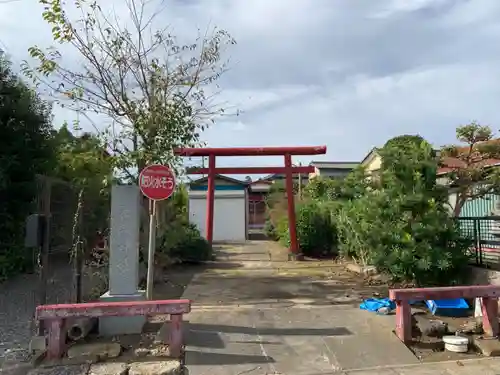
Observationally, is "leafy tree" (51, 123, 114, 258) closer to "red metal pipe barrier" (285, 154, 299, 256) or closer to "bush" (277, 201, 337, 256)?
"red metal pipe barrier" (285, 154, 299, 256)

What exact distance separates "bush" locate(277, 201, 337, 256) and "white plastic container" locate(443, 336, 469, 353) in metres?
11.4

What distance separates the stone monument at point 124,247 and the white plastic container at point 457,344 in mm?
4062

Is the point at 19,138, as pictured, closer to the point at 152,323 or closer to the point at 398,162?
the point at 152,323

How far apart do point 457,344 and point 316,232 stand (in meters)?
12.0

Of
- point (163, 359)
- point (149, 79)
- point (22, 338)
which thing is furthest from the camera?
point (149, 79)

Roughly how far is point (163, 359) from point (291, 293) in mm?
4483

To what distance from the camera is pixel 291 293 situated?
9.70 m

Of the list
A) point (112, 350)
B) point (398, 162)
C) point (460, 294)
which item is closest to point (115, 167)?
point (112, 350)

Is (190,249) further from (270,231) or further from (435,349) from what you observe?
(270,231)

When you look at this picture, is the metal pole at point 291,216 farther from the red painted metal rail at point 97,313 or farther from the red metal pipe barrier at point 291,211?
the red painted metal rail at point 97,313

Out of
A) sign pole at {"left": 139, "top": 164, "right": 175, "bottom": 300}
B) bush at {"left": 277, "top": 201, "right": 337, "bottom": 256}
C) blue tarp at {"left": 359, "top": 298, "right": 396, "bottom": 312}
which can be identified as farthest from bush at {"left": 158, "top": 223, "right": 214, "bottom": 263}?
blue tarp at {"left": 359, "top": 298, "right": 396, "bottom": 312}

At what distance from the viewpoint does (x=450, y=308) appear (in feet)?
24.7

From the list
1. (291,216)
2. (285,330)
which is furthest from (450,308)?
(291,216)

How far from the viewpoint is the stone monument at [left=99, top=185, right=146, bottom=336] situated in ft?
22.6
